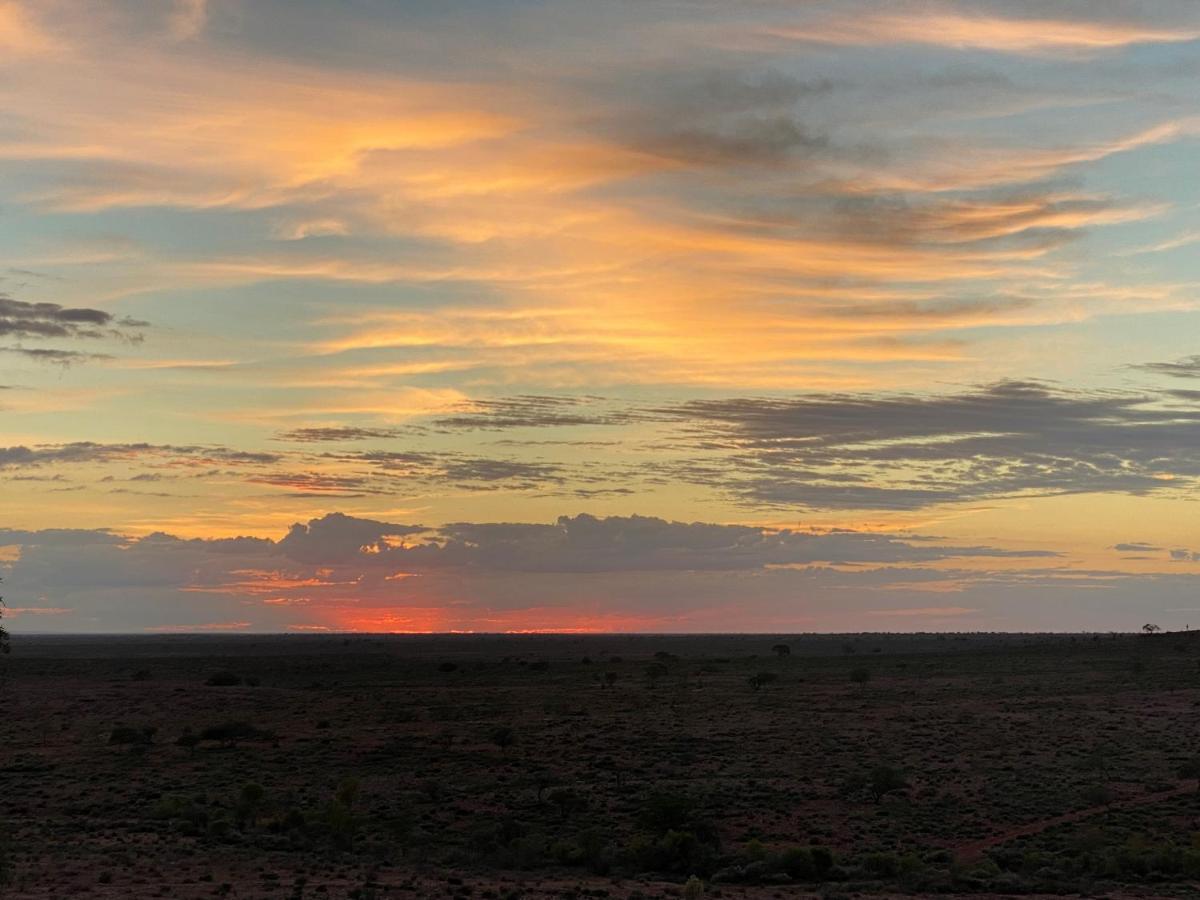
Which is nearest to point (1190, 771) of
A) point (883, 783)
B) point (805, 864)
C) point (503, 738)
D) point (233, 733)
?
point (883, 783)

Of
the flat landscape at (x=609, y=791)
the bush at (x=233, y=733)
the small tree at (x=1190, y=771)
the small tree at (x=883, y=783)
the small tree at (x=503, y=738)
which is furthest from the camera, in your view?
the bush at (x=233, y=733)

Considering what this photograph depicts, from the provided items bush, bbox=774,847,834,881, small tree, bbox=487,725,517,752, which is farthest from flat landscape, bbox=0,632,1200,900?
small tree, bbox=487,725,517,752

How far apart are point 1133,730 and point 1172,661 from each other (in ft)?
166

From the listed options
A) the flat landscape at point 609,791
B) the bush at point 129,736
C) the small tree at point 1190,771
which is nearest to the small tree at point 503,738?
the flat landscape at point 609,791

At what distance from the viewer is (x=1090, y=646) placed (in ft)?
482

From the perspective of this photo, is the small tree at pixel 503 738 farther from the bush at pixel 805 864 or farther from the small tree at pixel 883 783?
the bush at pixel 805 864

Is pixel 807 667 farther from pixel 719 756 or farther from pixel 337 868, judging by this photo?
pixel 337 868

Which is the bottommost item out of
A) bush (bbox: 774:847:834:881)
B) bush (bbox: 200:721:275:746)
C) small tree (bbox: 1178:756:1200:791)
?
bush (bbox: 774:847:834:881)

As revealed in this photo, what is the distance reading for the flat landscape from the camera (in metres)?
43.4

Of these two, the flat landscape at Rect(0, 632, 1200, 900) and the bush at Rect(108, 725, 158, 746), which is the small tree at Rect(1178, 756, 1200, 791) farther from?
the bush at Rect(108, 725, 158, 746)

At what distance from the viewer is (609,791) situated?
5947 cm

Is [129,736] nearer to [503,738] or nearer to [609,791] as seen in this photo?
[503,738]

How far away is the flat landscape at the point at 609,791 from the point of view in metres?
43.4

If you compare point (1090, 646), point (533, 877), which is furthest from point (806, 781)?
point (1090, 646)
